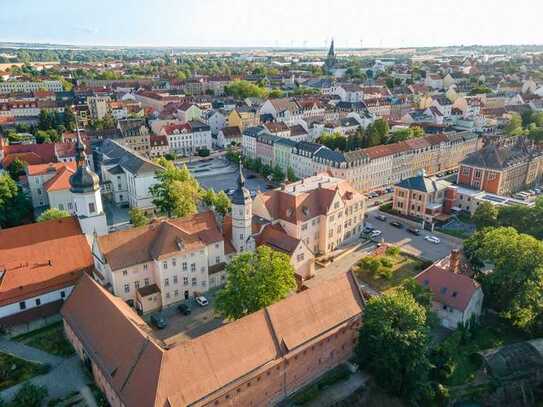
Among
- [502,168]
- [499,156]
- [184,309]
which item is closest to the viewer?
[184,309]

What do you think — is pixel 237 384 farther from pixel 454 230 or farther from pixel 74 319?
pixel 454 230

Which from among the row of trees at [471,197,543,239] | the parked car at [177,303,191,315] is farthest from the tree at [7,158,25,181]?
the row of trees at [471,197,543,239]

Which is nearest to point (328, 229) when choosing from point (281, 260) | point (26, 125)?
point (281, 260)

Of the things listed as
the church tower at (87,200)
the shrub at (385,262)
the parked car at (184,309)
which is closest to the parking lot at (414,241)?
the shrub at (385,262)

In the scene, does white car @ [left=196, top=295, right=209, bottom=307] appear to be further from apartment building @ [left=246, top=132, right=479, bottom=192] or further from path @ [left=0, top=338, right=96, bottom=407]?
apartment building @ [left=246, top=132, right=479, bottom=192]

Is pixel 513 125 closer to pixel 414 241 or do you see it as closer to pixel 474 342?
pixel 414 241

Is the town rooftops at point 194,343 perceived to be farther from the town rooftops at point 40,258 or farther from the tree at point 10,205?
the tree at point 10,205

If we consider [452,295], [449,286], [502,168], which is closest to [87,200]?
[449,286]
